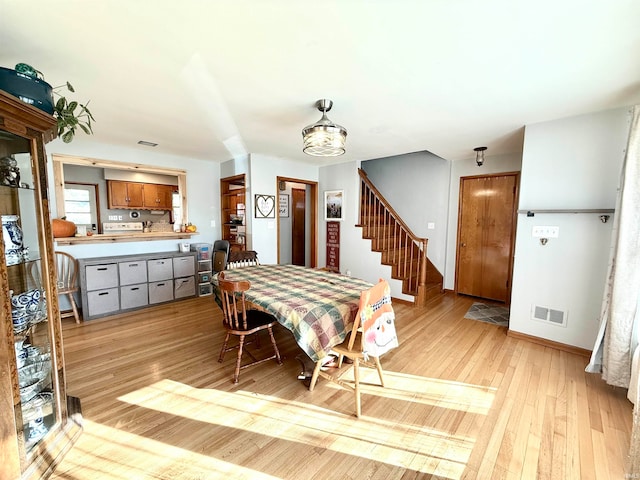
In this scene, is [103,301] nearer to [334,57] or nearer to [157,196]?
[157,196]

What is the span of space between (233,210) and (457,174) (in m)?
4.04

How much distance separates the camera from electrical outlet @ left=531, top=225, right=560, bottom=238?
2830 mm

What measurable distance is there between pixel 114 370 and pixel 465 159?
17.8 ft

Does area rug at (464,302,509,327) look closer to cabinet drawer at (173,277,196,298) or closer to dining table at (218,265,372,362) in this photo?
dining table at (218,265,372,362)

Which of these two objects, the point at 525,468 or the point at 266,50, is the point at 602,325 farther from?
the point at 266,50

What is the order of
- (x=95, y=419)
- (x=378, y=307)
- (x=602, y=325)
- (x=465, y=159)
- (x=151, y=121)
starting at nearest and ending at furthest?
(x=95, y=419) → (x=378, y=307) → (x=602, y=325) → (x=151, y=121) → (x=465, y=159)

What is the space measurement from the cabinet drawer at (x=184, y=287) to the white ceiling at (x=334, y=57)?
233 centimetres

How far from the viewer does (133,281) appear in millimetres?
3816

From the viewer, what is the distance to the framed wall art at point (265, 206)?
445 cm

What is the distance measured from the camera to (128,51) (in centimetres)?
166

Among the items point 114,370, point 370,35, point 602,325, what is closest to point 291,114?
point 370,35

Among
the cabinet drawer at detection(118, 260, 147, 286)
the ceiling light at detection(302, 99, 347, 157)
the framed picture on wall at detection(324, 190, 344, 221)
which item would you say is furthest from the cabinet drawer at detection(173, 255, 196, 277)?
the ceiling light at detection(302, 99, 347, 157)

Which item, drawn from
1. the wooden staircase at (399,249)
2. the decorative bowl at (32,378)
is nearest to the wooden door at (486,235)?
the wooden staircase at (399,249)

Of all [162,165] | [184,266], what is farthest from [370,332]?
[162,165]
